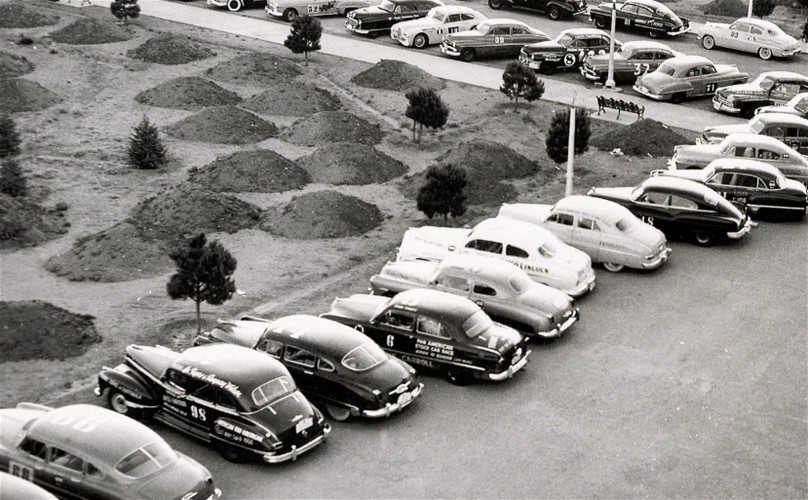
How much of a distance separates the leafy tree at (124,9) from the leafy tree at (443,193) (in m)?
23.8

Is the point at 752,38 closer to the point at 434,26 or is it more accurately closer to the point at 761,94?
the point at 761,94

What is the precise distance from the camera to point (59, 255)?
2430cm

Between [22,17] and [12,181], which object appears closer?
[12,181]

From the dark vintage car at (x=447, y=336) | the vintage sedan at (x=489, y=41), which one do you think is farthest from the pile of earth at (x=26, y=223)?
the vintage sedan at (x=489, y=41)

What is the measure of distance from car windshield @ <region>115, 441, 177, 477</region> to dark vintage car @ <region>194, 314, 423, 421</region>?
10.9 ft

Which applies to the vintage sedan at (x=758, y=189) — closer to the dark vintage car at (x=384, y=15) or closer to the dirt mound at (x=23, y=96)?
the dirt mound at (x=23, y=96)

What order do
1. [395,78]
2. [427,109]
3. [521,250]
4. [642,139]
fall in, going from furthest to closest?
1. [395,78]
2. [642,139]
3. [427,109]
4. [521,250]

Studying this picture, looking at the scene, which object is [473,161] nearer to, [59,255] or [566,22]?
[59,255]

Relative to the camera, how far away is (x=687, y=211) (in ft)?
85.3

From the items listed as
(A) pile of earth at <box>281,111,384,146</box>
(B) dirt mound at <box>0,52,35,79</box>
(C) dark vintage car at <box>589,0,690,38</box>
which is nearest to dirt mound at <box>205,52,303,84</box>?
(A) pile of earth at <box>281,111,384,146</box>

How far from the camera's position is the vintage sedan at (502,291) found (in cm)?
2083

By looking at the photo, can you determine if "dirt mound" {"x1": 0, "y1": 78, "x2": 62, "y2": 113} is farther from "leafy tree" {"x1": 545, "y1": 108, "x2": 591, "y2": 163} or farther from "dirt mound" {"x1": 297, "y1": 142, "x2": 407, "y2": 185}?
"leafy tree" {"x1": 545, "y1": 108, "x2": 591, "y2": 163}

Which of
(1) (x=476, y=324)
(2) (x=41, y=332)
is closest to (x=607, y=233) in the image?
(1) (x=476, y=324)

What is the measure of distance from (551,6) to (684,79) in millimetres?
13273
